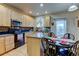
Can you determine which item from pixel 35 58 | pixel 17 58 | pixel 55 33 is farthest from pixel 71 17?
pixel 17 58

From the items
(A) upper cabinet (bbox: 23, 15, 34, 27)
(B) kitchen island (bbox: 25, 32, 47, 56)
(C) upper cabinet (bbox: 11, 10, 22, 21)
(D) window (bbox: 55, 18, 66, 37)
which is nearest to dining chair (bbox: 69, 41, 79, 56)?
(D) window (bbox: 55, 18, 66, 37)

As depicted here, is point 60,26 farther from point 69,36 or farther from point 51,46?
point 51,46

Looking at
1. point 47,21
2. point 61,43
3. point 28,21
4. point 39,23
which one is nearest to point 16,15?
point 28,21

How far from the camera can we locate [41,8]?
6.89 ft

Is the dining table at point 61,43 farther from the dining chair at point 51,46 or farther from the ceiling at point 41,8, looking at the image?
the ceiling at point 41,8

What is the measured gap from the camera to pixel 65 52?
2111mm

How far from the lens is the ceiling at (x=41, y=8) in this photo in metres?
1.95

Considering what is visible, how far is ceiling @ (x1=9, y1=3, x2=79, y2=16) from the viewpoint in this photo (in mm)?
1954

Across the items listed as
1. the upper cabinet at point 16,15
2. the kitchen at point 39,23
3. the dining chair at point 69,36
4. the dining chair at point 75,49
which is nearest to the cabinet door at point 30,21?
the kitchen at point 39,23

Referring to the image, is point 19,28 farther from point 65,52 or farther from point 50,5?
point 65,52

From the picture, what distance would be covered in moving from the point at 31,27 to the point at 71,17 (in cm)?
69

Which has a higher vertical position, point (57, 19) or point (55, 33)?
point (57, 19)

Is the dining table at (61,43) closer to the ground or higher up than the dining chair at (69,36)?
closer to the ground

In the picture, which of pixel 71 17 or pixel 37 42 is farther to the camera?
pixel 37 42
